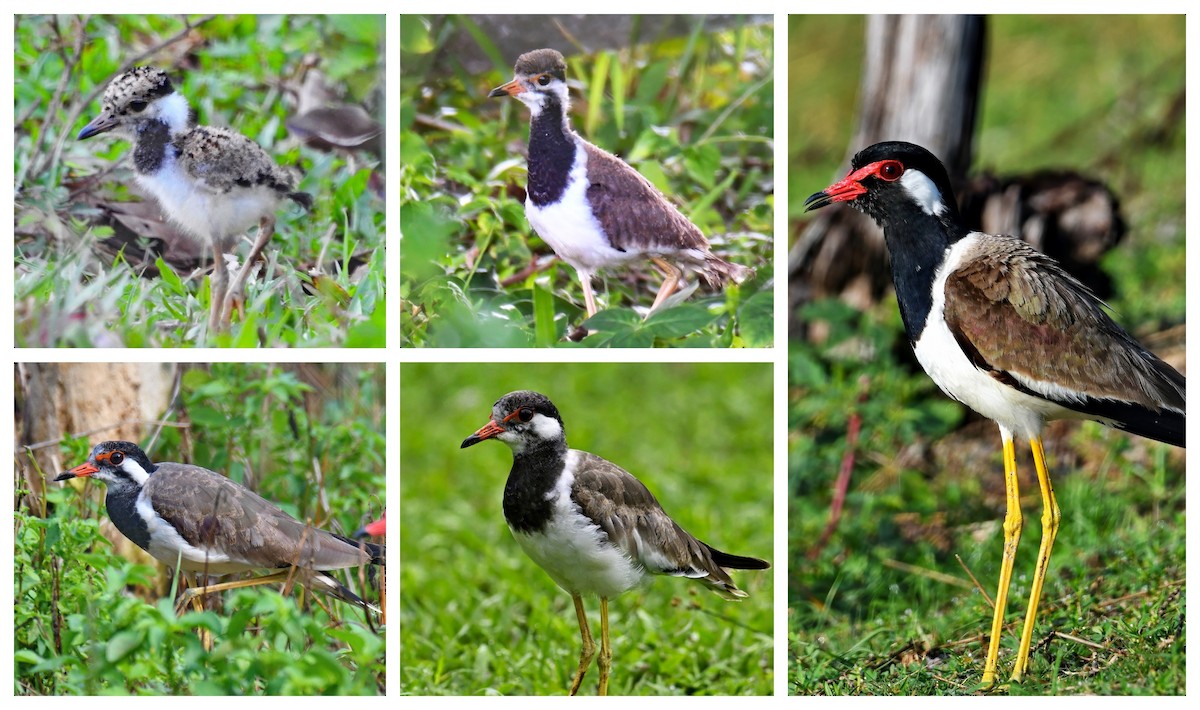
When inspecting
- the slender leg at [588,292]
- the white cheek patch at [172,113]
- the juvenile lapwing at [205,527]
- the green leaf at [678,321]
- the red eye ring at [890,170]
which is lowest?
the juvenile lapwing at [205,527]

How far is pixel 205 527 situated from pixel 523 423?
36.9 inches

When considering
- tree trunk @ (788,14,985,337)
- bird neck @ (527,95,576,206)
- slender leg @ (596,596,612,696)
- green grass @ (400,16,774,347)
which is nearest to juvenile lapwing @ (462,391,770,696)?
slender leg @ (596,596,612,696)

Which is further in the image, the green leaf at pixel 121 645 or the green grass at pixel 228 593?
the green grass at pixel 228 593

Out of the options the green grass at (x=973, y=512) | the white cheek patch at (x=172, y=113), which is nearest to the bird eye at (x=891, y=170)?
the green grass at (x=973, y=512)

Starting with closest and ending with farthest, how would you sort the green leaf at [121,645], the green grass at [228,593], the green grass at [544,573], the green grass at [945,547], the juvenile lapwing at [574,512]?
1. the green leaf at [121,645]
2. the green grass at [228,593]
3. the juvenile lapwing at [574,512]
4. the green grass at [945,547]
5. the green grass at [544,573]

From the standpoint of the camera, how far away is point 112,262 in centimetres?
339

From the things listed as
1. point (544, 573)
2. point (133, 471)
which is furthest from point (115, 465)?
point (544, 573)

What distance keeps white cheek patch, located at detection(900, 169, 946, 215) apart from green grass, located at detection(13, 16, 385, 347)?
1476mm

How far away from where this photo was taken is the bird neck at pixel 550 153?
3.29 meters

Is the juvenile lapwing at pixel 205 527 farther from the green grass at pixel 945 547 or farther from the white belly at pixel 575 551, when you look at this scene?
the green grass at pixel 945 547

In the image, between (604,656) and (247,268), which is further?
(604,656)

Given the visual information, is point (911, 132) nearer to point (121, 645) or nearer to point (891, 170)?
point (891, 170)

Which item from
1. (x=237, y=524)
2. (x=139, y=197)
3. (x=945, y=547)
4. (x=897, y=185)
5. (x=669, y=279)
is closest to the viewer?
(x=897, y=185)

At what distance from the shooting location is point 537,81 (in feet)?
10.8
